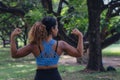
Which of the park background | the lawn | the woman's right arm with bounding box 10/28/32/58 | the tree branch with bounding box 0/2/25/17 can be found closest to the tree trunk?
the park background

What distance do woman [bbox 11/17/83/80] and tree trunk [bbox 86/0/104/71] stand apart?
9.40 meters

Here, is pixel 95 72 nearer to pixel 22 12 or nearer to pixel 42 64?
pixel 22 12

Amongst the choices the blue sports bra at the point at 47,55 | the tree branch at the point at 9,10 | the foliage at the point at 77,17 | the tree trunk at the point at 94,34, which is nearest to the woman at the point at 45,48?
the blue sports bra at the point at 47,55

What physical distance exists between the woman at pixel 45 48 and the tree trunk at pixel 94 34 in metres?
9.40

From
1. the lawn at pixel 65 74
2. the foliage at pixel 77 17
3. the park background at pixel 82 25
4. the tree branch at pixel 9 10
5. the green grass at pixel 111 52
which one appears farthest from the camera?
the green grass at pixel 111 52

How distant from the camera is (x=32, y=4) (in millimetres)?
22125

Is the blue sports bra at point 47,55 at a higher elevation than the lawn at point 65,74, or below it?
higher

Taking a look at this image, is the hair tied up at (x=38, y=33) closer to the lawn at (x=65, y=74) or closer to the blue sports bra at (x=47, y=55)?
the blue sports bra at (x=47, y=55)

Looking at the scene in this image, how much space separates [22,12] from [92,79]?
8.35 metres

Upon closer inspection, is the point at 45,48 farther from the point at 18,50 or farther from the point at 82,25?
the point at 82,25

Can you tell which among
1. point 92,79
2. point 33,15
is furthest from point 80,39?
point 33,15

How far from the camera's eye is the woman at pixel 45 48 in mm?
4465

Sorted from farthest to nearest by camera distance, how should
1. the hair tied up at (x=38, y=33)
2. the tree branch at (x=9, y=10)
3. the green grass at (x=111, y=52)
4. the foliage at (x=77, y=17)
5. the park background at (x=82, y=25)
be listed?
the green grass at (x=111, y=52), the tree branch at (x=9, y=10), the foliage at (x=77, y=17), the park background at (x=82, y=25), the hair tied up at (x=38, y=33)

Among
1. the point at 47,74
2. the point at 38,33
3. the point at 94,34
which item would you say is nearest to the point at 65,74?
the point at 94,34
